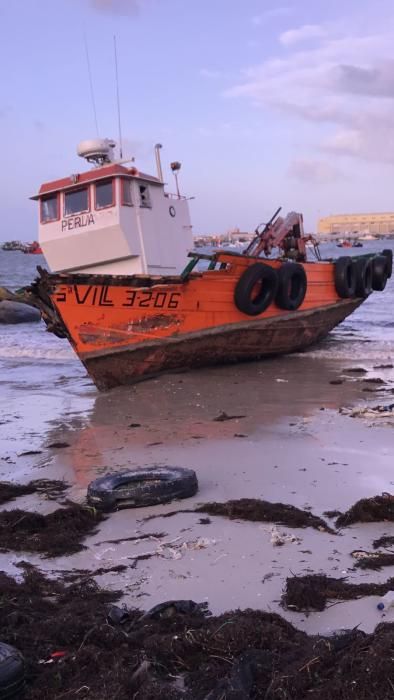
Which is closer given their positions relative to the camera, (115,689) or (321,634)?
(115,689)

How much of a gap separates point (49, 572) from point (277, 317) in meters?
8.43

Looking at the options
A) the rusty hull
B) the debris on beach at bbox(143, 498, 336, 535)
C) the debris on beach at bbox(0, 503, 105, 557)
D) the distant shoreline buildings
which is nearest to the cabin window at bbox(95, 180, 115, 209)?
the rusty hull

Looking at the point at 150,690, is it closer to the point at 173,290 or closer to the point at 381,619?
the point at 381,619

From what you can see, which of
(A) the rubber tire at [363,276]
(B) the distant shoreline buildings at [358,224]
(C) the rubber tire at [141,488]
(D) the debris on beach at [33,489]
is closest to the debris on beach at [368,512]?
(C) the rubber tire at [141,488]

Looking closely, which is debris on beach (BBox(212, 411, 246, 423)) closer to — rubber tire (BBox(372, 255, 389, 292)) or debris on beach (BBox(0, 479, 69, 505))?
debris on beach (BBox(0, 479, 69, 505))

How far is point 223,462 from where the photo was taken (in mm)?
5965

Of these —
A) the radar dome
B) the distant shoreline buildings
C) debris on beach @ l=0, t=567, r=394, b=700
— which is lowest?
debris on beach @ l=0, t=567, r=394, b=700

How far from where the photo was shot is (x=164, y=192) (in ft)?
37.2

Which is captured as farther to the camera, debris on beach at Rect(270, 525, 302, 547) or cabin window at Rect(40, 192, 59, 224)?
cabin window at Rect(40, 192, 59, 224)

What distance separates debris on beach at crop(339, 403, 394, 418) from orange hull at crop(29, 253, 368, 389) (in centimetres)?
310

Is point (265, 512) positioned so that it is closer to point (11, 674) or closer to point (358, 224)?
point (11, 674)

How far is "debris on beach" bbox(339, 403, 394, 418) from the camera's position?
7.55 m

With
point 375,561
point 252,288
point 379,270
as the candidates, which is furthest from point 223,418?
point 379,270

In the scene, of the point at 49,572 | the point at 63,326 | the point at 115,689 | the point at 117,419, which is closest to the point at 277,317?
the point at 63,326
